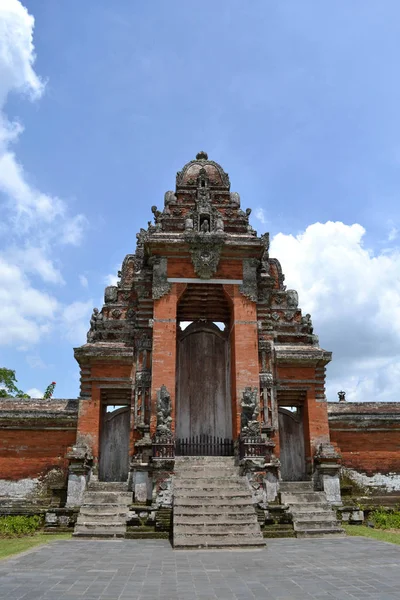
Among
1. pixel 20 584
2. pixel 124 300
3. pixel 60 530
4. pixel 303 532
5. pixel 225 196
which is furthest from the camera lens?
pixel 225 196

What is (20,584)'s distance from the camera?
7.00 m

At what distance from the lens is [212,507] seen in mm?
11812

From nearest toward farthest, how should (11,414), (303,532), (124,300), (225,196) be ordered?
(303,532)
(11,414)
(124,300)
(225,196)

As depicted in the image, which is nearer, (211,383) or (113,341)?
(113,341)

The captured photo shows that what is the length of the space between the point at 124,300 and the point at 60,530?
7512 millimetres

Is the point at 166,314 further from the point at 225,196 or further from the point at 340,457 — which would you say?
the point at 340,457

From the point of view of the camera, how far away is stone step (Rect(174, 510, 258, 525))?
11.2 m

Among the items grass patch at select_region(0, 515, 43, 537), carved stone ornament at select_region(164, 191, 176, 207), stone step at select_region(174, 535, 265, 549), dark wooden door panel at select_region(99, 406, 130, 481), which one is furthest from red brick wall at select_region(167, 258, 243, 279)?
grass patch at select_region(0, 515, 43, 537)

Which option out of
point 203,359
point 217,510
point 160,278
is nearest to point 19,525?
point 217,510

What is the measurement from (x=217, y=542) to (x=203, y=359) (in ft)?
27.0

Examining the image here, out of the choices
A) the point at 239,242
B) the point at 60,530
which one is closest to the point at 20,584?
the point at 60,530

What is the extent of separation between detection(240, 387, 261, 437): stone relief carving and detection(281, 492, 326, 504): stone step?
1.97 metres

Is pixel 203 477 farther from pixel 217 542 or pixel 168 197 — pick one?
pixel 168 197

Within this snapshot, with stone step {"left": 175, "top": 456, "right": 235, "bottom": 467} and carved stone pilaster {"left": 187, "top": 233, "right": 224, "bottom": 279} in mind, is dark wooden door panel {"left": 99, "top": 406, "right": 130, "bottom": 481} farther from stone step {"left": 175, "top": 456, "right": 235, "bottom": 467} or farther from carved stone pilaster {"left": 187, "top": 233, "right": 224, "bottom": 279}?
carved stone pilaster {"left": 187, "top": 233, "right": 224, "bottom": 279}
